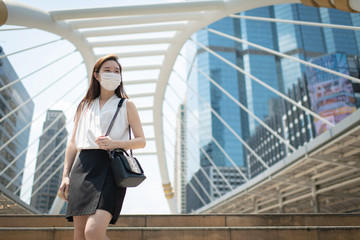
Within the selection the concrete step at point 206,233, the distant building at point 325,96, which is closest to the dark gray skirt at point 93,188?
the concrete step at point 206,233

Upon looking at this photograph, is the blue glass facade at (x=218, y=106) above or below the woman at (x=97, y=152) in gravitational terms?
above

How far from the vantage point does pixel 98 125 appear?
2.35 meters

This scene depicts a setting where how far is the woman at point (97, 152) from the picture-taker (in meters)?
2.04

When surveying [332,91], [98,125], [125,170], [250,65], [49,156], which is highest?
[250,65]

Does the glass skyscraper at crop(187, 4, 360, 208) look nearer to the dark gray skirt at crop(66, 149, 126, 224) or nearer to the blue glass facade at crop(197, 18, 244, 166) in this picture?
the blue glass facade at crop(197, 18, 244, 166)

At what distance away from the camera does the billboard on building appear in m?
54.3

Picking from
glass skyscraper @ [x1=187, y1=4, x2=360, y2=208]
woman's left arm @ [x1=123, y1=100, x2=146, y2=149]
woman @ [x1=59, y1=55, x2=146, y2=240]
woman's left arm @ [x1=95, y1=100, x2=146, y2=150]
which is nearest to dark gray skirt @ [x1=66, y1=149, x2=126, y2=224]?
woman @ [x1=59, y1=55, x2=146, y2=240]

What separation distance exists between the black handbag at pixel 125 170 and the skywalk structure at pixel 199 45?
13.3 ft

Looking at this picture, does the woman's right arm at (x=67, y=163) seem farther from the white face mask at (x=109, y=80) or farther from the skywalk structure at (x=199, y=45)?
the skywalk structure at (x=199, y=45)

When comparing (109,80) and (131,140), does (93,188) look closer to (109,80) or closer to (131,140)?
(131,140)

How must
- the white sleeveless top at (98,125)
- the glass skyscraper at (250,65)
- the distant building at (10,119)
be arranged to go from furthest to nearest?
1. the glass skyscraper at (250,65)
2. the distant building at (10,119)
3. the white sleeveless top at (98,125)

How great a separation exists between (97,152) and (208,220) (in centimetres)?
333

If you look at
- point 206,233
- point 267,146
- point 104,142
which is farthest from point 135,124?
point 267,146

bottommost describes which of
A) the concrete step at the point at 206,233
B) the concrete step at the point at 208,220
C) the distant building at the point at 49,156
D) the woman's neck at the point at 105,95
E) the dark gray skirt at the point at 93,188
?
the concrete step at the point at 206,233
